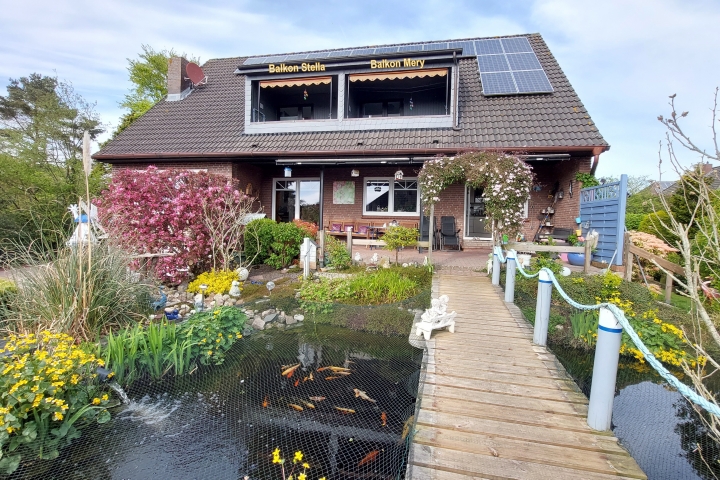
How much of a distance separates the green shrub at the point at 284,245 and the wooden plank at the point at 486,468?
20.7 feet

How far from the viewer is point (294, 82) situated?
34.3ft

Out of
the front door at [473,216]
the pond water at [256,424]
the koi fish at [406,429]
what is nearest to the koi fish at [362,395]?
the pond water at [256,424]

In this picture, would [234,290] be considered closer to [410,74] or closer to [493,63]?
[410,74]

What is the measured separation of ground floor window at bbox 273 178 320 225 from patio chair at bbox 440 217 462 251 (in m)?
4.34

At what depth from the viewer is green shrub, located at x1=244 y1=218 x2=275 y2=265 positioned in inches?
317

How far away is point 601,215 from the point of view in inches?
283

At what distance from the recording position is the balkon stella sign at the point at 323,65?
9.63 metres

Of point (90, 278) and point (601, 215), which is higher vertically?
point (601, 215)

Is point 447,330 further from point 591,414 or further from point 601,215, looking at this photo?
point 601,215

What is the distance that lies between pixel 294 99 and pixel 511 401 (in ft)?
39.5

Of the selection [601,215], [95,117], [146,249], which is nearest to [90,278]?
[146,249]

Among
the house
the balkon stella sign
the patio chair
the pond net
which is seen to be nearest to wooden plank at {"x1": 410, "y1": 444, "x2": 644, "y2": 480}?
the pond net

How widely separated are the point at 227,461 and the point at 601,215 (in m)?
7.91

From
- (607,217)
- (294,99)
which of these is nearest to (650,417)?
(607,217)
